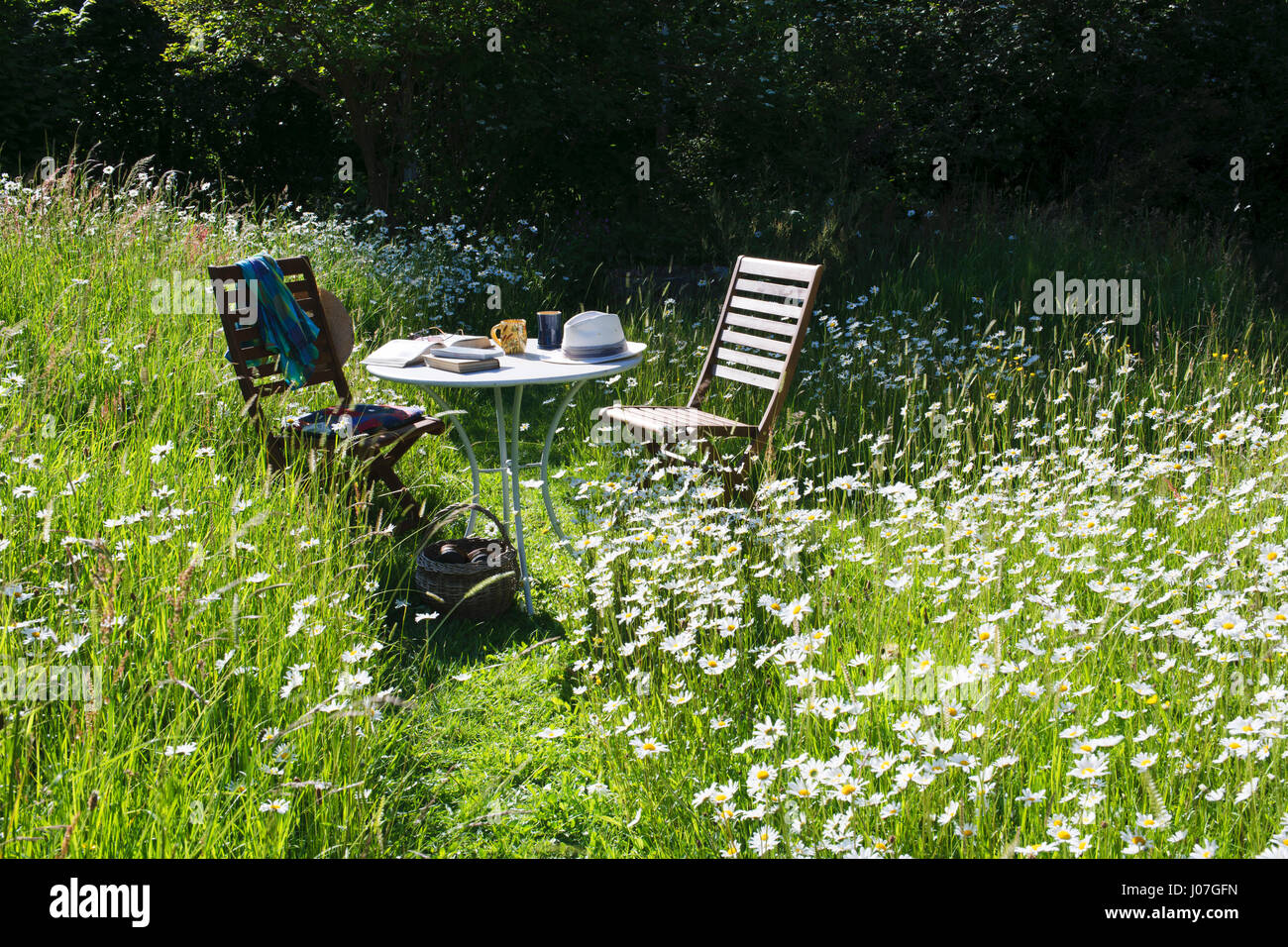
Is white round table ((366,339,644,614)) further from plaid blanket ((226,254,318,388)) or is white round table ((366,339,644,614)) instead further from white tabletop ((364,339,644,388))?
plaid blanket ((226,254,318,388))

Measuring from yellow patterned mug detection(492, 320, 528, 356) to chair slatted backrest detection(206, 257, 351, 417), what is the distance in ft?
3.28

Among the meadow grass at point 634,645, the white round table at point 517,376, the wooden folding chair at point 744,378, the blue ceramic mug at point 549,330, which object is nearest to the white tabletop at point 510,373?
the white round table at point 517,376

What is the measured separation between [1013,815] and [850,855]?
53cm

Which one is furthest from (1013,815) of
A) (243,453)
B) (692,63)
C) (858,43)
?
(858,43)

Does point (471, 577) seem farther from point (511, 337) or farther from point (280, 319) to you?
point (280, 319)

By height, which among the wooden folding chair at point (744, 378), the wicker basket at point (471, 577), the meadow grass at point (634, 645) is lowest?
the wicker basket at point (471, 577)

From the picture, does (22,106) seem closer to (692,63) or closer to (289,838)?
(692,63)

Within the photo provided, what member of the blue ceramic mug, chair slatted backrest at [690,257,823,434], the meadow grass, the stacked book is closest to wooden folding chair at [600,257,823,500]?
chair slatted backrest at [690,257,823,434]

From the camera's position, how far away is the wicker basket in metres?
3.92

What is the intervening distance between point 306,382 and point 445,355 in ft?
3.76

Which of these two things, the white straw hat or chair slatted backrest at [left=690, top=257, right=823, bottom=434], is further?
chair slatted backrest at [left=690, top=257, right=823, bottom=434]

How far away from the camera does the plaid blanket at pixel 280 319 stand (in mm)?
4621

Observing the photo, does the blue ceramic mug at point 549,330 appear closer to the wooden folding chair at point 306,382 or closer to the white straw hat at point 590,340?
the white straw hat at point 590,340

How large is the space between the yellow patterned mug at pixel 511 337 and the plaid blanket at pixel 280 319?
38.2 inches
